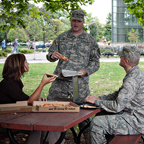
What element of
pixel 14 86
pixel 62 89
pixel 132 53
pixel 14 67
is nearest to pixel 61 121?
pixel 14 86

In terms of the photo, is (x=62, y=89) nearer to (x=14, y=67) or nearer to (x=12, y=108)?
(x=14, y=67)

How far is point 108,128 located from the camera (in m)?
2.74

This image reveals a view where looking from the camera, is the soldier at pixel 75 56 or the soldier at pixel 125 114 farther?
the soldier at pixel 75 56

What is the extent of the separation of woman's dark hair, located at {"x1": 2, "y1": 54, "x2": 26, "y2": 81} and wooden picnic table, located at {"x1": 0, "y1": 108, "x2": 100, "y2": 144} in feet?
1.80

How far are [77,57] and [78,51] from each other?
0.33 ft

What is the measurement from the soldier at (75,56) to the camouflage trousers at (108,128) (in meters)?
1.03

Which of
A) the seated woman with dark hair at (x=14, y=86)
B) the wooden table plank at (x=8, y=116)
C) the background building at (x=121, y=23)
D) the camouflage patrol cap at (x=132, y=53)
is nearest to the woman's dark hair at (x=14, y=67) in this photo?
the seated woman with dark hair at (x=14, y=86)

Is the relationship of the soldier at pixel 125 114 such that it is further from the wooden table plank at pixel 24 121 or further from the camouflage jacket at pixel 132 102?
the wooden table plank at pixel 24 121

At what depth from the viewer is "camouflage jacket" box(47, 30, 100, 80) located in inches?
149

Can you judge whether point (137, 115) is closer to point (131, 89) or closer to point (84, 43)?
point (131, 89)

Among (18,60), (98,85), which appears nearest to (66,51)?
(18,60)

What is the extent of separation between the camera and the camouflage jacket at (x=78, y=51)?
3.80 m

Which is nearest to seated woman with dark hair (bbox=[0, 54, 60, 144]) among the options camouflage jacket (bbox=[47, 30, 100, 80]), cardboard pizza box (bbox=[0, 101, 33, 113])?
cardboard pizza box (bbox=[0, 101, 33, 113])

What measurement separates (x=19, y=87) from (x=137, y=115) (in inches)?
56.8
